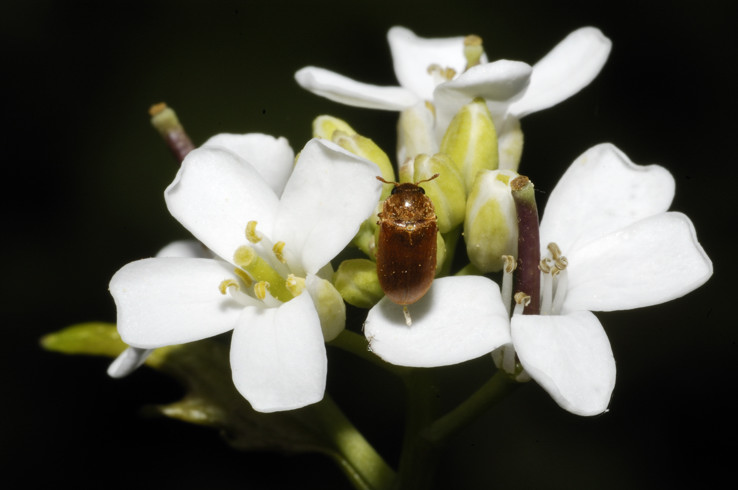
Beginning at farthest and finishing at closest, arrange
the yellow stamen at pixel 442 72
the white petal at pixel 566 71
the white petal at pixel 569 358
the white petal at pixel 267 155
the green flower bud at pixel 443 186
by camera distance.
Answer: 1. the yellow stamen at pixel 442 72
2. the white petal at pixel 566 71
3. the white petal at pixel 267 155
4. the green flower bud at pixel 443 186
5. the white petal at pixel 569 358

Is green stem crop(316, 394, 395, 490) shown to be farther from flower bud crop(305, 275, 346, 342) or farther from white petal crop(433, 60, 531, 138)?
white petal crop(433, 60, 531, 138)

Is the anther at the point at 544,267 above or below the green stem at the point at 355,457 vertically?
above

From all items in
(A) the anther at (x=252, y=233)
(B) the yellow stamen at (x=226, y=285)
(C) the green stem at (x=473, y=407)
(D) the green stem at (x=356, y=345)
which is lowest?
(C) the green stem at (x=473, y=407)

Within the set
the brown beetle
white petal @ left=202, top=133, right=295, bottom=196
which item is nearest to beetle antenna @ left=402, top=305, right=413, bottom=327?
the brown beetle

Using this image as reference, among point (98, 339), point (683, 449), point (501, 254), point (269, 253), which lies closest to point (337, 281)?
point (269, 253)

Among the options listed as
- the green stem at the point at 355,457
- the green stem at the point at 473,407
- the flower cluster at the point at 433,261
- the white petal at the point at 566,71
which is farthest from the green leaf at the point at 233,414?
the white petal at the point at 566,71

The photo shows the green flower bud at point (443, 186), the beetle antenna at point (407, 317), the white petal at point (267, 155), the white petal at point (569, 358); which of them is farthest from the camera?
the white petal at point (267, 155)

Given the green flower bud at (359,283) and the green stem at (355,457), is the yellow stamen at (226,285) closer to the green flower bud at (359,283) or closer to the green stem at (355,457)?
the green flower bud at (359,283)
